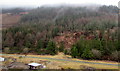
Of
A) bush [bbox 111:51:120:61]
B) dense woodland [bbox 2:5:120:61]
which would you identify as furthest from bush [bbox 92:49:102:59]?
bush [bbox 111:51:120:61]

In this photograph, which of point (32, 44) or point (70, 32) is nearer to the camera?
point (32, 44)

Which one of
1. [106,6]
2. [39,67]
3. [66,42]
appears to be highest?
[106,6]

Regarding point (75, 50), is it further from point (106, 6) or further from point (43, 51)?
point (106, 6)

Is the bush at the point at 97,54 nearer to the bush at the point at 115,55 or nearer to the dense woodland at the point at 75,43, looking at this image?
the dense woodland at the point at 75,43

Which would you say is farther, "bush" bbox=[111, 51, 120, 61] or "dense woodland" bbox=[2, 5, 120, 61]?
"dense woodland" bbox=[2, 5, 120, 61]

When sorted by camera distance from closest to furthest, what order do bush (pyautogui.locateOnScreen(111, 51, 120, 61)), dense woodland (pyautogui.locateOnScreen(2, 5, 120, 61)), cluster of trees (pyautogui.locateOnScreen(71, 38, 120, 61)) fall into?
bush (pyautogui.locateOnScreen(111, 51, 120, 61)), cluster of trees (pyautogui.locateOnScreen(71, 38, 120, 61)), dense woodland (pyautogui.locateOnScreen(2, 5, 120, 61))

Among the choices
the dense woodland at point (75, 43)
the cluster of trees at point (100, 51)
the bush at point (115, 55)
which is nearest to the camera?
the bush at point (115, 55)

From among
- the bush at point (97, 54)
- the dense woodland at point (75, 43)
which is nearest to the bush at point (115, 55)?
the dense woodland at point (75, 43)

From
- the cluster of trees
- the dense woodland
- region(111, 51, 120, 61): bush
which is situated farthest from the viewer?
the dense woodland

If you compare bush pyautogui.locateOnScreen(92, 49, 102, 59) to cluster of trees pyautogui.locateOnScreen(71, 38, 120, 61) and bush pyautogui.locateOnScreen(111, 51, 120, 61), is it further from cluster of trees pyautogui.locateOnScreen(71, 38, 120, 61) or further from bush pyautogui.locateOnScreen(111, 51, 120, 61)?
bush pyautogui.locateOnScreen(111, 51, 120, 61)

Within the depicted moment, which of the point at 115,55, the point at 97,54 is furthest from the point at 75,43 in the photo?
the point at 115,55

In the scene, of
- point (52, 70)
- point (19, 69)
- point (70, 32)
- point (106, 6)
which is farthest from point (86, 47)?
point (106, 6)
